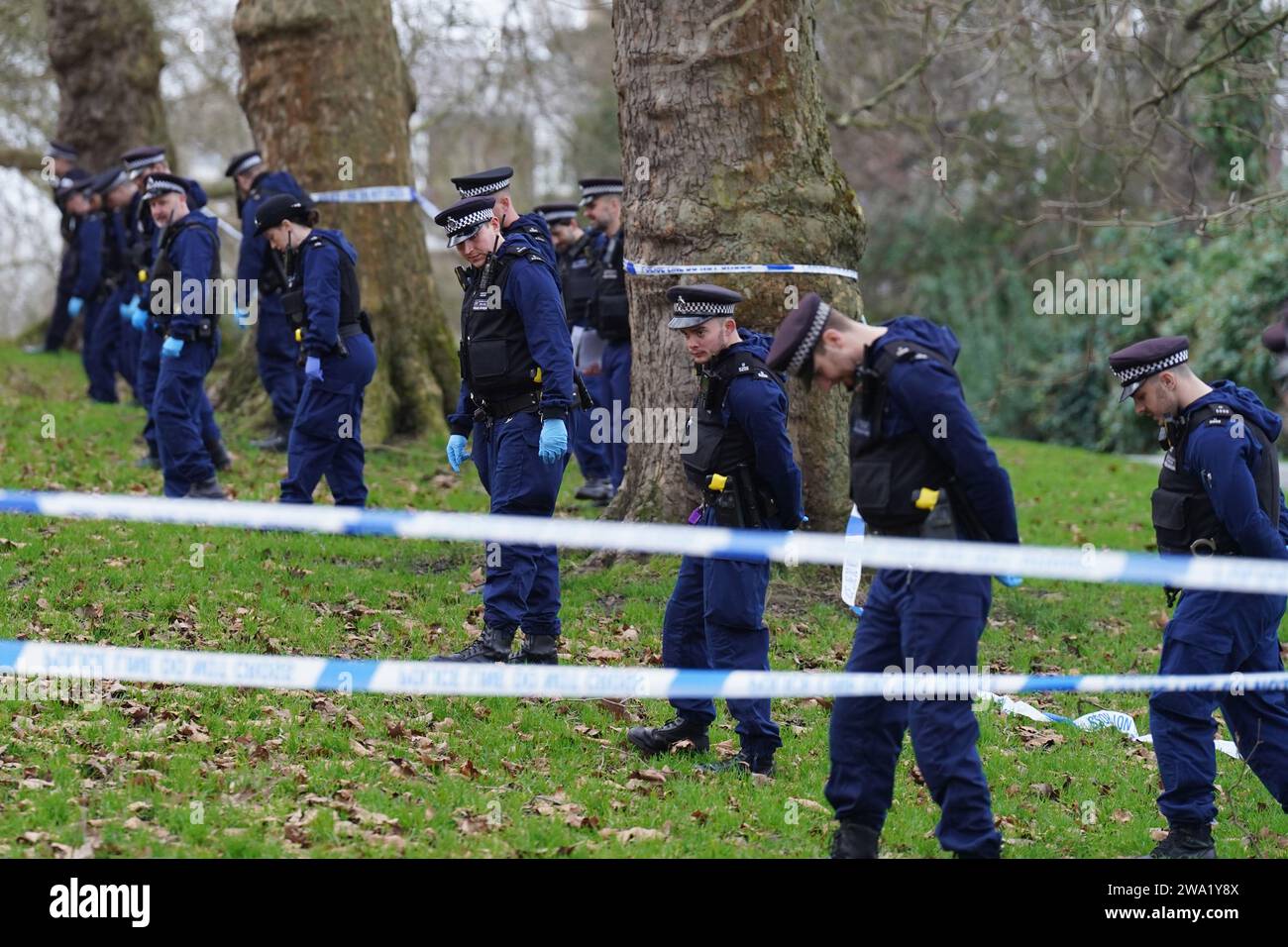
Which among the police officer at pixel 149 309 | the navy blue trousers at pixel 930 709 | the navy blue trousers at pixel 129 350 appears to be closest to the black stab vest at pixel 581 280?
the police officer at pixel 149 309

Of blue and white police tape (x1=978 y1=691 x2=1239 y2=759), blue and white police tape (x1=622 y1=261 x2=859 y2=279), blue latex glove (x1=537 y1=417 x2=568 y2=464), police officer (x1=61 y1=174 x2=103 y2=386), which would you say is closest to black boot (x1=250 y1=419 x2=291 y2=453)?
police officer (x1=61 y1=174 x2=103 y2=386)

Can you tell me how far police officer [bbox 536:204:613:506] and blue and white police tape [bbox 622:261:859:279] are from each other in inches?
96.5

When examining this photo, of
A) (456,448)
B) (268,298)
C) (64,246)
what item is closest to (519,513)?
(456,448)

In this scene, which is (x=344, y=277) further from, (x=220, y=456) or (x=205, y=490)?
(x=220, y=456)

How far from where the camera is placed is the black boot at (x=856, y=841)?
17.7 ft

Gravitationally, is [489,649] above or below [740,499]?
below

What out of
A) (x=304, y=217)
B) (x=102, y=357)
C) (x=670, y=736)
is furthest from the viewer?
(x=102, y=357)

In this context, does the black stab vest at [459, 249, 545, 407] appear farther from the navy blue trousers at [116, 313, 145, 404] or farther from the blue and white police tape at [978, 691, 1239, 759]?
the navy blue trousers at [116, 313, 145, 404]

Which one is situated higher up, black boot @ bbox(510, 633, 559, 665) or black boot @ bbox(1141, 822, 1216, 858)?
black boot @ bbox(510, 633, 559, 665)

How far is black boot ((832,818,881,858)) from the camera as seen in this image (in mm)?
5391

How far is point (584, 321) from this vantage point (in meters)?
11.5

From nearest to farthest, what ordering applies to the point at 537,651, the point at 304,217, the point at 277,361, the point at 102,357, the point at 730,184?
1. the point at 537,651
2. the point at 730,184
3. the point at 304,217
4. the point at 277,361
5. the point at 102,357

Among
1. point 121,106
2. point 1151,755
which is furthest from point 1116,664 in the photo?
point 121,106

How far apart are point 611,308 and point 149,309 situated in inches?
136
